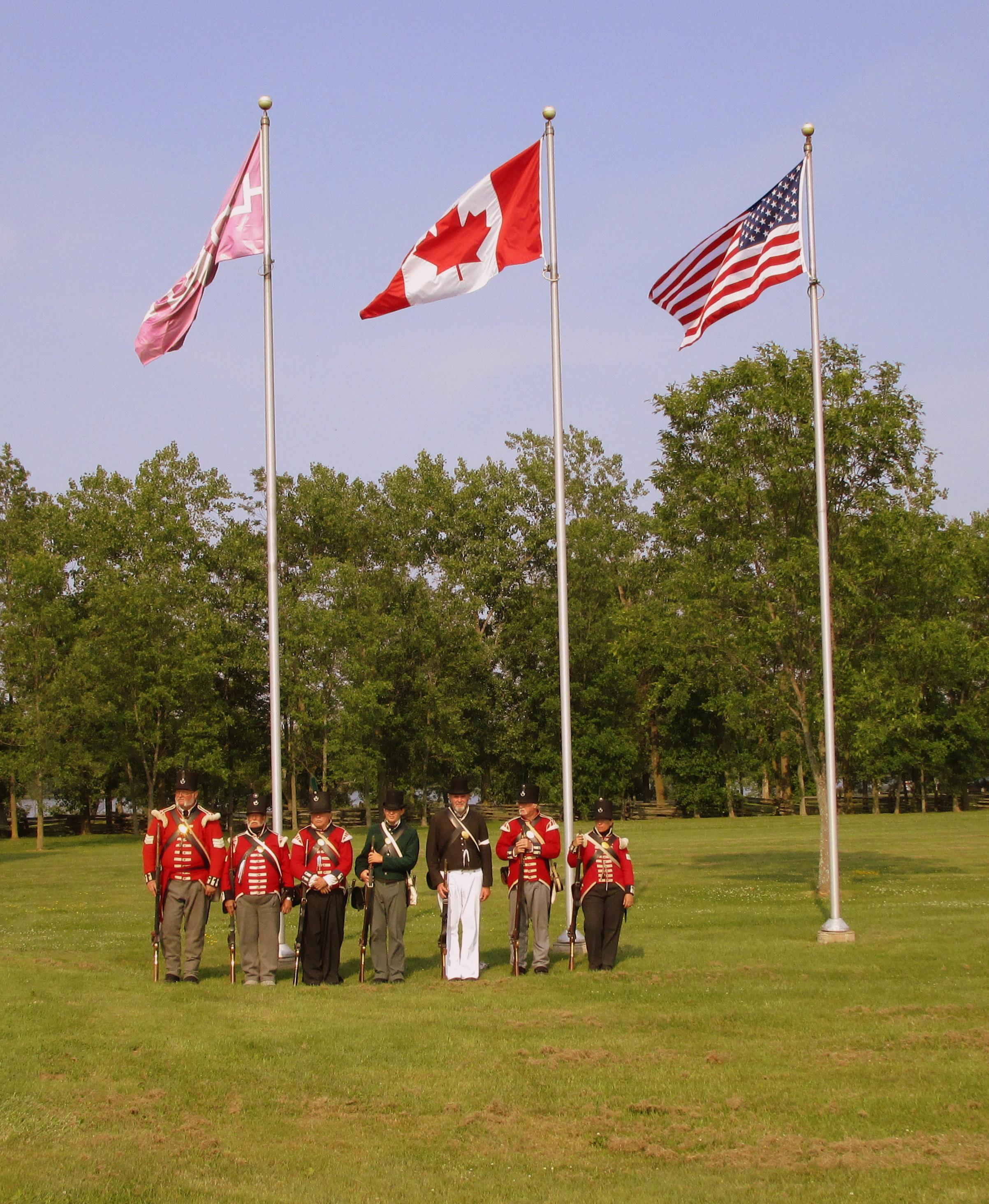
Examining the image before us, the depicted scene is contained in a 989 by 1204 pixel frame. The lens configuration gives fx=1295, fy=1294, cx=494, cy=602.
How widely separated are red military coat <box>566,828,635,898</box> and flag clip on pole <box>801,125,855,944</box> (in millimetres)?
3228

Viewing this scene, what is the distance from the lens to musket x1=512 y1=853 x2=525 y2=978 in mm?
14586

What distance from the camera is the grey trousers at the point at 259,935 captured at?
13805 mm

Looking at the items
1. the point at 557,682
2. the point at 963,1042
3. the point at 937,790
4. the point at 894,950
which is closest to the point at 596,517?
the point at 557,682

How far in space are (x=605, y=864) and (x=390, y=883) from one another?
2521mm

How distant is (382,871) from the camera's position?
14.1m

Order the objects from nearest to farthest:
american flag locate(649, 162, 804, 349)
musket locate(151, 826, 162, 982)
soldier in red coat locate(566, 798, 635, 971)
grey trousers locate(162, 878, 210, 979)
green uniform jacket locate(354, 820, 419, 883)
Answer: musket locate(151, 826, 162, 982) < grey trousers locate(162, 878, 210, 979) < green uniform jacket locate(354, 820, 419, 883) < soldier in red coat locate(566, 798, 635, 971) < american flag locate(649, 162, 804, 349)

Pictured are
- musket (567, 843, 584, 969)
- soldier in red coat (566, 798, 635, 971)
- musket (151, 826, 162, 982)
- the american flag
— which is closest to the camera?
musket (151, 826, 162, 982)

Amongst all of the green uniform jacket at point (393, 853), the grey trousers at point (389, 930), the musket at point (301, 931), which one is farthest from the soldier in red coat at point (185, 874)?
the grey trousers at point (389, 930)

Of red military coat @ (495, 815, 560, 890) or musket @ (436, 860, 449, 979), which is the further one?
red military coat @ (495, 815, 560, 890)

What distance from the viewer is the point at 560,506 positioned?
1744 cm

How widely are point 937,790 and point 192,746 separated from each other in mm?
43385

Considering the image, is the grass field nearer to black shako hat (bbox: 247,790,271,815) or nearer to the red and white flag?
black shako hat (bbox: 247,790,271,815)

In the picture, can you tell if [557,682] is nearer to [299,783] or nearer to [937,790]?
[299,783]

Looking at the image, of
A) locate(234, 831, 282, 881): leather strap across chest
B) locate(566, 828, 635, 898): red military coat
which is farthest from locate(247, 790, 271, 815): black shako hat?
locate(566, 828, 635, 898): red military coat
